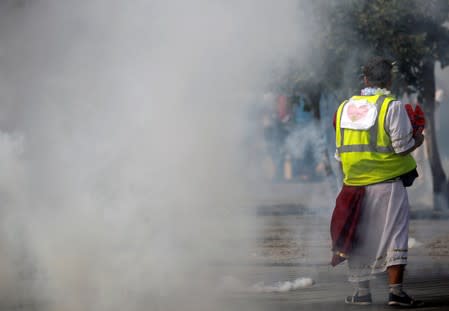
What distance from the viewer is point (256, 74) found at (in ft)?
23.3

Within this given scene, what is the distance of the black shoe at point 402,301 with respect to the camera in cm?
675

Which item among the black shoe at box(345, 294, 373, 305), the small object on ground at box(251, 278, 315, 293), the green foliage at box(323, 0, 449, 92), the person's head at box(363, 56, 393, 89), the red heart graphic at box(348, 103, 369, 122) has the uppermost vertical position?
the green foliage at box(323, 0, 449, 92)

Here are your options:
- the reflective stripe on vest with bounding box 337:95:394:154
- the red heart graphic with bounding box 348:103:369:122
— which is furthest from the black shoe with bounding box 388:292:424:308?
the red heart graphic with bounding box 348:103:369:122

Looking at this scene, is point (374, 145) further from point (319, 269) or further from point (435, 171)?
point (435, 171)

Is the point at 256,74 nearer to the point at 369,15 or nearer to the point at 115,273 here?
the point at 115,273

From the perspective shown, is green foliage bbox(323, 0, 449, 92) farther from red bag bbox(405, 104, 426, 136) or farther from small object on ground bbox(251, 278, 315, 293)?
red bag bbox(405, 104, 426, 136)

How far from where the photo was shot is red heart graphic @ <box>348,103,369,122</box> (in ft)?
22.8

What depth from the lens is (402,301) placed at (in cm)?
676

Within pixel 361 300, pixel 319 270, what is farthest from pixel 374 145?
pixel 319 270

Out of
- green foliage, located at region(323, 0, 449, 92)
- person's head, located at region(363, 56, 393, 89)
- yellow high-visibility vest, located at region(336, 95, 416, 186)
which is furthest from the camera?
green foliage, located at region(323, 0, 449, 92)

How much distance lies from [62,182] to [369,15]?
8.01 m

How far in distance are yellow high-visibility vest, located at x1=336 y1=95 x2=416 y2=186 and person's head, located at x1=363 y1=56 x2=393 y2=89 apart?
4.6 inches

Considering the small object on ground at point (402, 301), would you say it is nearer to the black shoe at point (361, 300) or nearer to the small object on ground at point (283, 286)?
the black shoe at point (361, 300)

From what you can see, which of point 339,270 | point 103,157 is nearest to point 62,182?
point 103,157
